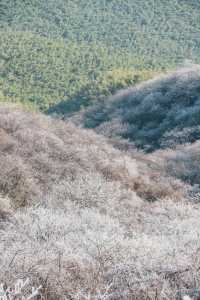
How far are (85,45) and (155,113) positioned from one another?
4339cm

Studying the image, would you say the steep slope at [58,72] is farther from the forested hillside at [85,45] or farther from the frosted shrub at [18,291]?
the frosted shrub at [18,291]

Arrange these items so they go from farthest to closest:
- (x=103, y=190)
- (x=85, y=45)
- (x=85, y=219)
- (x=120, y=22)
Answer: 1. (x=120, y=22)
2. (x=85, y=45)
3. (x=103, y=190)
4. (x=85, y=219)

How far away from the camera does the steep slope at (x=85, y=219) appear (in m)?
9.20

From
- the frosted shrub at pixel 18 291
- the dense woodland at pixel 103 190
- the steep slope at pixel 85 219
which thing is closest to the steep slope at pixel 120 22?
the dense woodland at pixel 103 190

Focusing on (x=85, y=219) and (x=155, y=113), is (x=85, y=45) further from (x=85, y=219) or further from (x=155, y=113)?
(x=85, y=219)

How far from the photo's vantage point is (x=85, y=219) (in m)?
14.5

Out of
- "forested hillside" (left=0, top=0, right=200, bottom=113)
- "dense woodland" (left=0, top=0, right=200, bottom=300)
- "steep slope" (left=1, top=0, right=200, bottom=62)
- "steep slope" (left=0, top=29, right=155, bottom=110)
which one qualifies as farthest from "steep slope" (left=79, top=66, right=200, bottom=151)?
"steep slope" (left=1, top=0, right=200, bottom=62)

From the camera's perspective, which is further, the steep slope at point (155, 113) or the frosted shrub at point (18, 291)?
the steep slope at point (155, 113)

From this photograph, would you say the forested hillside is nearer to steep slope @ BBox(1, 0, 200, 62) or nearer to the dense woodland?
steep slope @ BBox(1, 0, 200, 62)

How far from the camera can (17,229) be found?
507 inches

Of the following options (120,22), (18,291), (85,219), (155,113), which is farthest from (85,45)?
(18,291)

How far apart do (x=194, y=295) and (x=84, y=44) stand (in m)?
78.3

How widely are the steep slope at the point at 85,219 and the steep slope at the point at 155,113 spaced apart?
33.9 ft

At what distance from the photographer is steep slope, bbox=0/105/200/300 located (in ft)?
30.2
